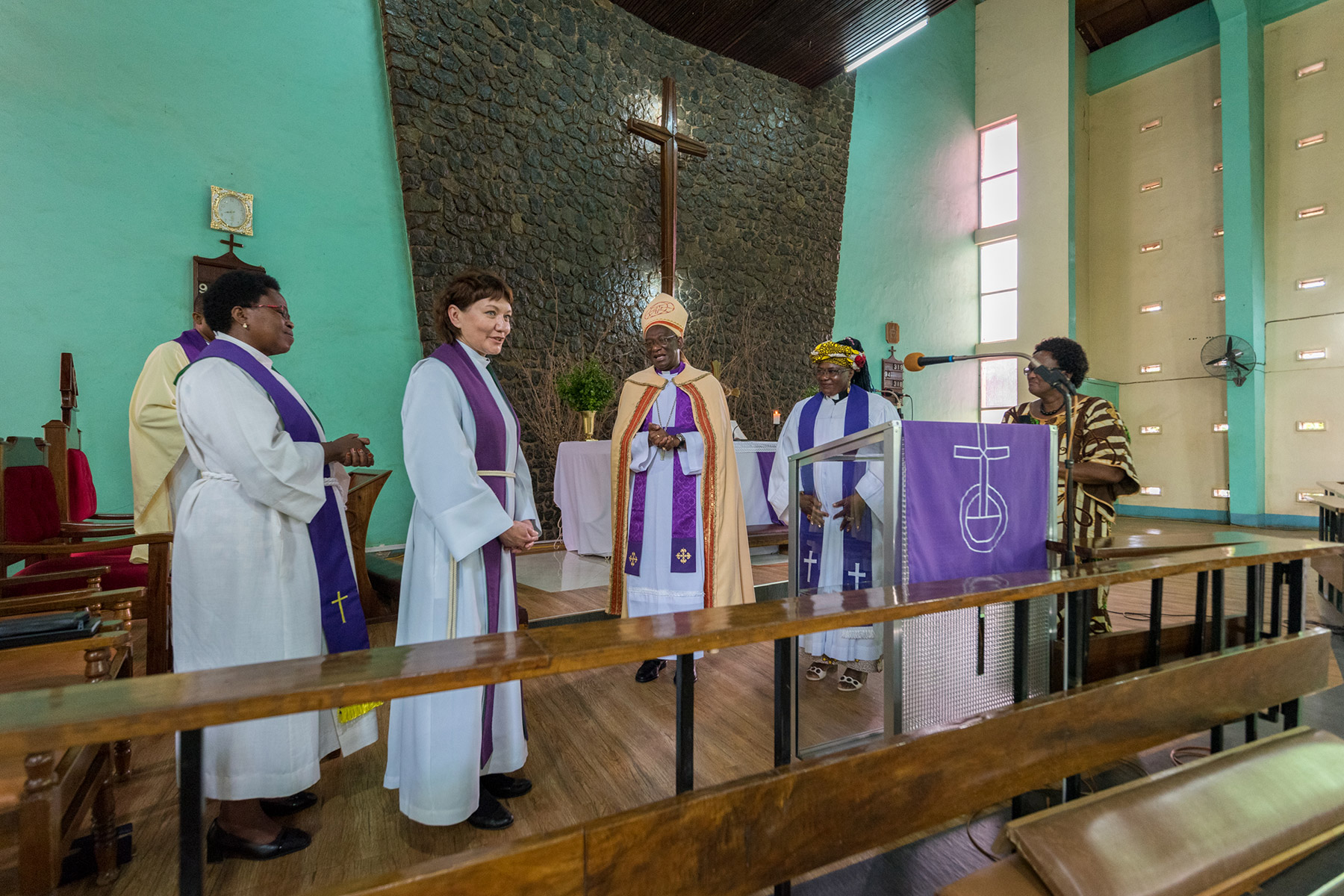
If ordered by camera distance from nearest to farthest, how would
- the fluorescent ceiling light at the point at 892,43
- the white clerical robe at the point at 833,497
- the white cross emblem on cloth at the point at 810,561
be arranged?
the white clerical robe at the point at 833,497
the white cross emblem on cloth at the point at 810,561
the fluorescent ceiling light at the point at 892,43

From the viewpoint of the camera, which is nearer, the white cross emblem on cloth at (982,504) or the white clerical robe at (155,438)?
the white cross emblem on cloth at (982,504)

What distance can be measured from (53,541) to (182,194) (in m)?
3.11

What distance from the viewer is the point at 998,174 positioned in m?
10.6

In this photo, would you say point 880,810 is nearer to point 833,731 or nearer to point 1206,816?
point 1206,816

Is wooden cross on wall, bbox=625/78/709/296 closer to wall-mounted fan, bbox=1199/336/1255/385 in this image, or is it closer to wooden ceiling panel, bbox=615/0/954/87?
wooden ceiling panel, bbox=615/0/954/87

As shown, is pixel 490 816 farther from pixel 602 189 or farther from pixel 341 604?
pixel 602 189

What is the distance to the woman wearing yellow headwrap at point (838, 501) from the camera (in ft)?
8.65

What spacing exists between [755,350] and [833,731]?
616 cm

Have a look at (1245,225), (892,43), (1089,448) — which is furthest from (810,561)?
(1245,225)

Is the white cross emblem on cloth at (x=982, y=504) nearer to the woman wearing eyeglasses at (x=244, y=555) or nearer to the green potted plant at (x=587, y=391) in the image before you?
the woman wearing eyeglasses at (x=244, y=555)

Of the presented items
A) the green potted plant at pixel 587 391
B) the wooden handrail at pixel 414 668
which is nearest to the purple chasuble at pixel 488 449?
the wooden handrail at pixel 414 668

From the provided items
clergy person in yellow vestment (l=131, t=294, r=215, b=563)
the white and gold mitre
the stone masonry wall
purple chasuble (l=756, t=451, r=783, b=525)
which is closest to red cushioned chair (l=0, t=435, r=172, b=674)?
clergy person in yellow vestment (l=131, t=294, r=215, b=563)

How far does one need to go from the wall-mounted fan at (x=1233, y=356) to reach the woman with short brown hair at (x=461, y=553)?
32.3ft

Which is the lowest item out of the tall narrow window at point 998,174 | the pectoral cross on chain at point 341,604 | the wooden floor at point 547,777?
the wooden floor at point 547,777
